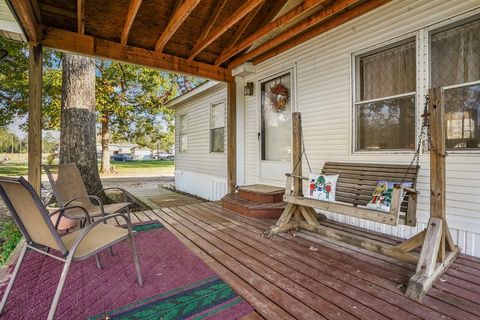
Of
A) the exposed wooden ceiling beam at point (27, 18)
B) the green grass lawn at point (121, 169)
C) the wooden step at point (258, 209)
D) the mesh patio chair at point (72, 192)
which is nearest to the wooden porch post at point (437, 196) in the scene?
the wooden step at point (258, 209)

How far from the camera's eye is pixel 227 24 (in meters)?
3.75

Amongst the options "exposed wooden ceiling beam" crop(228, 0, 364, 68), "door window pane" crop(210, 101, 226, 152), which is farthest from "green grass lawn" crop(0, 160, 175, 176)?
→ "exposed wooden ceiling beam" crop(228, 0, 364, 68)

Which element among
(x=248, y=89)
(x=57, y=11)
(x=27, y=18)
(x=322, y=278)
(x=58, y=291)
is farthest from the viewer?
(x=248, y=89)

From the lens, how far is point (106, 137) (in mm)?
16250

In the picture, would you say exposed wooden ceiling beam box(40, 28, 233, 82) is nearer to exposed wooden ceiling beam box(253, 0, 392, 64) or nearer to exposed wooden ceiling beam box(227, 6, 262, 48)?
exposed wooden ceiling beam box(227, 6, 262, 48)

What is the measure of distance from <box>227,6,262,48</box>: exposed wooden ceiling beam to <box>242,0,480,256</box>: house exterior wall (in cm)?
76

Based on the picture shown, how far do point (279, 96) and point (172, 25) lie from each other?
217 cm

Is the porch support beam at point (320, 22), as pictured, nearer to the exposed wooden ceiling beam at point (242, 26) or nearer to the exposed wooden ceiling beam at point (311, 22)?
the exposed wooden ceiling beam at point (311, 22)

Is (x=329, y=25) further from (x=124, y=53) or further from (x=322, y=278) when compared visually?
(x=322, y=278)

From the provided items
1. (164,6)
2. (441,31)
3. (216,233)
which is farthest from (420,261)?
(164,6)

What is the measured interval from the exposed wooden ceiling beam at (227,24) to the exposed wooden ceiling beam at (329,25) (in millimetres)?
1204

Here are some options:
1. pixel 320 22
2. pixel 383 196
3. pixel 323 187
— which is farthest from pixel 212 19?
pixel 383 196

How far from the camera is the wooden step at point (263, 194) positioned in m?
4.45

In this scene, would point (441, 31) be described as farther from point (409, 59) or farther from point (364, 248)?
point (364, 248)
